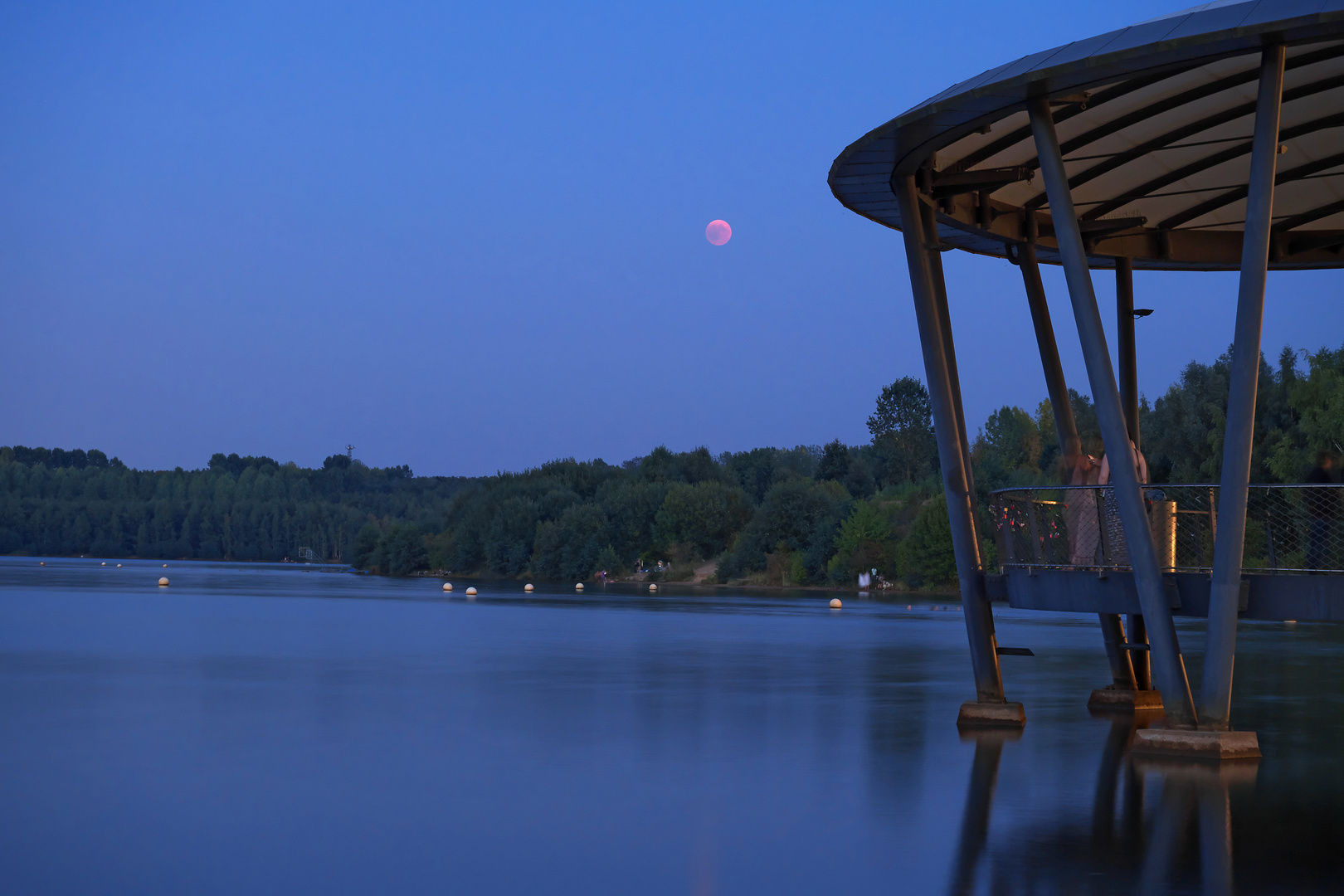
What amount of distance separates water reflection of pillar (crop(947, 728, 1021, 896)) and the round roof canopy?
6942 mm

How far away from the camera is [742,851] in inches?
397

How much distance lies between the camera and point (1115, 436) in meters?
14.4

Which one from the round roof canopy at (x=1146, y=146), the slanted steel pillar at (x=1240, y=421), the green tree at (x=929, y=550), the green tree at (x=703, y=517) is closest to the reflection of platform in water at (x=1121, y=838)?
the slanted steel pillar at (x=1240, y=421)

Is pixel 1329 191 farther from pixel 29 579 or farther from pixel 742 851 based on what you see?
pixel 29 579

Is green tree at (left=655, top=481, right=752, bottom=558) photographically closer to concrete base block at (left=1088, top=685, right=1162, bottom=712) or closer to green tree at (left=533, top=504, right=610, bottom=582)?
green tree at (left=533, top=504, right=610, bottom=582)

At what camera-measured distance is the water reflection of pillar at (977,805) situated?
923 cm

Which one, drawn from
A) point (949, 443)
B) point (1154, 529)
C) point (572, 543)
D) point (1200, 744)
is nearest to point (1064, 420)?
point (949, 443)

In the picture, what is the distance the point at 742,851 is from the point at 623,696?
1200cm

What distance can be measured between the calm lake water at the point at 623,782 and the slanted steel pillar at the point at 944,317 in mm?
3899

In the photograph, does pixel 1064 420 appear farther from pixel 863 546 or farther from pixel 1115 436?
pixel 863 546

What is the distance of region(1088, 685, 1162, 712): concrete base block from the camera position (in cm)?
1934

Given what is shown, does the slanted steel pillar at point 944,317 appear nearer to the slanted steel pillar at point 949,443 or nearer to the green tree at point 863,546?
the slanted steel pillar at point 949,443

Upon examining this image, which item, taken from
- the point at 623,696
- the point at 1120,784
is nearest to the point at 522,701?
the point at 623,696

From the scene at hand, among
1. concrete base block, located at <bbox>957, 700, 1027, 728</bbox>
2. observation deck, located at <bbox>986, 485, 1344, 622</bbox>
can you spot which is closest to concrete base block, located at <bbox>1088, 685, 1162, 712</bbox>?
observation deck, located at <bbox>986, 485, 1344, 622</bbox>
